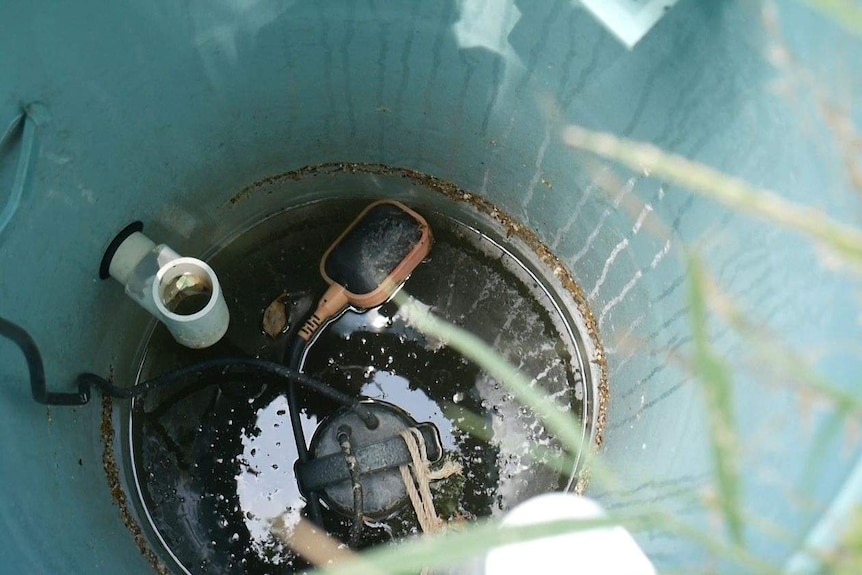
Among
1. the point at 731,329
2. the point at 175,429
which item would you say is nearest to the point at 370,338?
the point at 175,429

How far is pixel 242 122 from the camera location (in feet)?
3.43

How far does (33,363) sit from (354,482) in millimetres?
444

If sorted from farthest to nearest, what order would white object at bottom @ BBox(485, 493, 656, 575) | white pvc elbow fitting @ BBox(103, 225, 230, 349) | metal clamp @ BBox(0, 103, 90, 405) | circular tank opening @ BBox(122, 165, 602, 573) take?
circular tank opening @ BBox(122, 165, 602, 573), white pvc elbow fitting @ BBox(103, 225, 230, 349), metal clamp @ BBox(0, 103, 90, 405), white object at bottom @ BBox(485, 493, 656, 575)

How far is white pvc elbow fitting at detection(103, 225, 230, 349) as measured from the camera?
3.30 ft

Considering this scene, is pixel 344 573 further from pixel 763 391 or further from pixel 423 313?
pixel 423 313

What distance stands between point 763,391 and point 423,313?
23.0 inches

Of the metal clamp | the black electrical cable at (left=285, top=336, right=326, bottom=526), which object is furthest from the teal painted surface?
the black electrical cable at (left=285, top=336, right=326, bottom=526)

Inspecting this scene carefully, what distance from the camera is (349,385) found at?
1.16 meters

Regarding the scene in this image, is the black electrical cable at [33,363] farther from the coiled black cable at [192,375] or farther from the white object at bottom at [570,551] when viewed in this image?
the white object at bottom at [570,551]

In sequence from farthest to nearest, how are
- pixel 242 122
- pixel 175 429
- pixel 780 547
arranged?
pixel 175 429 → pixel 242 122 → pixel 780 547

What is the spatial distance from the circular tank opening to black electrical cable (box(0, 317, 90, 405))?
220 mm

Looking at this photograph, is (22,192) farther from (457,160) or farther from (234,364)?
(457,160)

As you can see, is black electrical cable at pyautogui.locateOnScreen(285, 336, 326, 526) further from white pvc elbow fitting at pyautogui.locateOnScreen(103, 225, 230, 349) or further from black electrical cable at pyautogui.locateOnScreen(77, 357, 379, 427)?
white pvc elbow fitting at pyautogui.locateOnScreen(103, 225, 230, 349)

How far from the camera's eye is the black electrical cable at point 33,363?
31.5 inches
